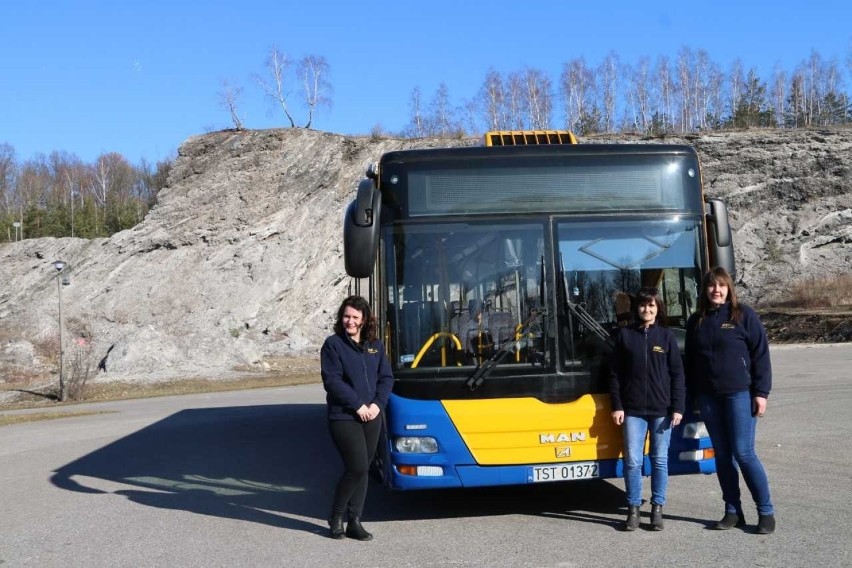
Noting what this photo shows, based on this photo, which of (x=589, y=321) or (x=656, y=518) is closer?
(x=656, y=518)

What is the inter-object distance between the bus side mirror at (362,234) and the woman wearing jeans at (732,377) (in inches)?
94.6

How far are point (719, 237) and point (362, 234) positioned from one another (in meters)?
2.80

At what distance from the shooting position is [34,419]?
66.0 feet

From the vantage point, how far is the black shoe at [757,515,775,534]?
6297mm

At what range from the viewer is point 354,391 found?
21.4 ft

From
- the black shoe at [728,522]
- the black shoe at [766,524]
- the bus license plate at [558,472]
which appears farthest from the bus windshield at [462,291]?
the black shoe at [766,524]

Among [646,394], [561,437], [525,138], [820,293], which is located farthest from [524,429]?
[820,293]

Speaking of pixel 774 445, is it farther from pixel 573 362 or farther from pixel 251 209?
pixel 251 209

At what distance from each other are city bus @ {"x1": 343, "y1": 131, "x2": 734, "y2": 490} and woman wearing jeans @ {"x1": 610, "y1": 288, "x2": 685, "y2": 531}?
0.25 metres

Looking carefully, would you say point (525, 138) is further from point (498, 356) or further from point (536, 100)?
point (536, 100)

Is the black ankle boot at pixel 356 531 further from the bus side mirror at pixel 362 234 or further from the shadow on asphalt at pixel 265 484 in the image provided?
the bus side mirror at pixel 362 234

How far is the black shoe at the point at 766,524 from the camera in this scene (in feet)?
20.7

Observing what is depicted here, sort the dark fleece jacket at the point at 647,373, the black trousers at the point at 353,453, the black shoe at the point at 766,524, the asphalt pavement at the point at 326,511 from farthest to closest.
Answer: the black trousers at the point at 353,453, the dark fleece jacket at the point at 647,373, the black shoe at the point at 766,524, the asphalt pavement at the point at 326,511

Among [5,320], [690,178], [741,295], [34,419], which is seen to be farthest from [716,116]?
[690,178]
